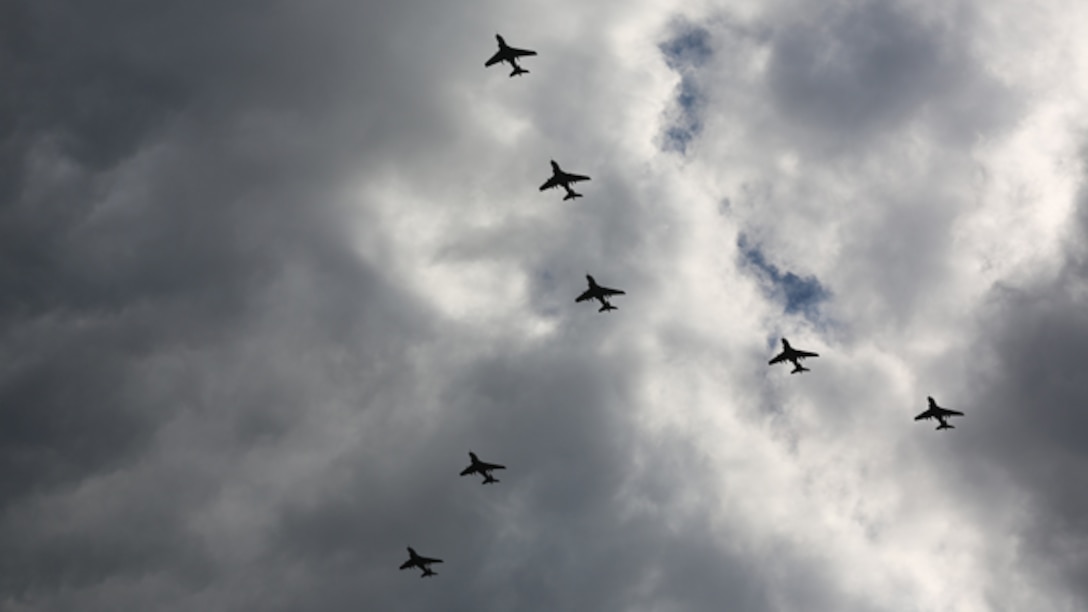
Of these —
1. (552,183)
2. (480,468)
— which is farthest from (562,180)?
(480,468)

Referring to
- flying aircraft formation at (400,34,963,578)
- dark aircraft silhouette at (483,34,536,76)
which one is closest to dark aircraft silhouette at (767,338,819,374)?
flying aircraft formation at (400,34,963,578)

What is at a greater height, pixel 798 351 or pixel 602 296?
pixel 602 296

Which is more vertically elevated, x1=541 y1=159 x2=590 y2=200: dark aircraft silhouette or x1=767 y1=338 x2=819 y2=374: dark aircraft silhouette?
x1=541 y1=159 x2=590 y2=200: dark aircraft silhouette

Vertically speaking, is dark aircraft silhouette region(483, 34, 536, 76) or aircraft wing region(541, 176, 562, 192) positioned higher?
dark aircraft silhouette region(483, 34, 536, 76)

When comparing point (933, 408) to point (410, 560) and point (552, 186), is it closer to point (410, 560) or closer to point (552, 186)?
point (552, 186)

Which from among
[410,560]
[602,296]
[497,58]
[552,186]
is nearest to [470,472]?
[410,560]

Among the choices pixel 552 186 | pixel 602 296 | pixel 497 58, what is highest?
pixel 497 58

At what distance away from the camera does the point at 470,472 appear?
624ft

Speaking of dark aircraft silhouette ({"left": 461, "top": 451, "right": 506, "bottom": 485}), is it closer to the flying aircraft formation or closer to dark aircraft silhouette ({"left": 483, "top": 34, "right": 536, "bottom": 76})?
the flying aircraft formation

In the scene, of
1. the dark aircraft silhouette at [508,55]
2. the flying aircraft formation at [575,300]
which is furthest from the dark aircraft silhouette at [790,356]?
the dark aircraft silhouette at [508,55]

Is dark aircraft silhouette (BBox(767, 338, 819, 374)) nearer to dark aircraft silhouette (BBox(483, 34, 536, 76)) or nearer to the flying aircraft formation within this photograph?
the flying aircraft formation

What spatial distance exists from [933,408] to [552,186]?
8903 centimetres

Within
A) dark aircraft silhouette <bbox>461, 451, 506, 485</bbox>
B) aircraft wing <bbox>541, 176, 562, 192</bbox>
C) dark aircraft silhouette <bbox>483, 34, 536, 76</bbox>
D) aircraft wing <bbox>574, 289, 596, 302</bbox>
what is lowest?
dark aircraft silhouette <bbox>461, 451, 506, 485</bbox>

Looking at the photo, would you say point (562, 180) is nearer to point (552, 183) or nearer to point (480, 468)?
point (552, 183)
